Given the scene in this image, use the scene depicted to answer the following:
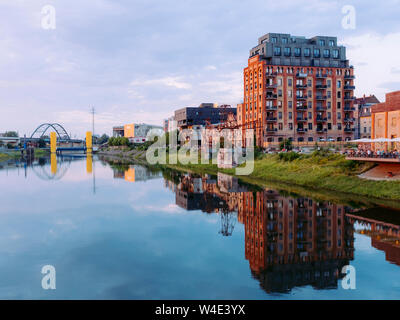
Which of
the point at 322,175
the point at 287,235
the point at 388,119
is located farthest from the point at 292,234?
the point at 388,119

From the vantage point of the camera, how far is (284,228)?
90.8 feet

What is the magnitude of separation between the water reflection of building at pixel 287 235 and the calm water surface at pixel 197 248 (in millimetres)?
75


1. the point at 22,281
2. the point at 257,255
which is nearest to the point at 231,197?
the point at 257,255

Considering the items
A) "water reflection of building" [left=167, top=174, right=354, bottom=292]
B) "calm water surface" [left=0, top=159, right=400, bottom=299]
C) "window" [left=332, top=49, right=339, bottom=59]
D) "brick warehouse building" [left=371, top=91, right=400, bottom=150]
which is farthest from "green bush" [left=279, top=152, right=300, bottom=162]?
Answer: "window" [left=332, top=49, right=339, bottom=59]

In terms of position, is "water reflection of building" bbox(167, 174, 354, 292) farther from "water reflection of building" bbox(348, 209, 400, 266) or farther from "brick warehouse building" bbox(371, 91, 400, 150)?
"brick warehouse building" bbox(371, 91, 400, 150)

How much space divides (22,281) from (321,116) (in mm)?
86839

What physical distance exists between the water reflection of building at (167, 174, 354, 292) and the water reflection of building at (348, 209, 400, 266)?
3.26 ft

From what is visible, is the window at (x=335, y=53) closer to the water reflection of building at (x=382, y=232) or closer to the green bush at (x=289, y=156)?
the green bush at (x=289, y=156)

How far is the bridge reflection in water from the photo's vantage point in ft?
60.7

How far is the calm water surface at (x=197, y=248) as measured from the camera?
1653 cm

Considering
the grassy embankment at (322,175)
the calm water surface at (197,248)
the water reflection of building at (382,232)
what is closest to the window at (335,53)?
the grassy embankment at (322,175)

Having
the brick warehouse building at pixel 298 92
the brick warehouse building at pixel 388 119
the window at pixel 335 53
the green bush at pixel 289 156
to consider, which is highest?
the window at pixel 335 53

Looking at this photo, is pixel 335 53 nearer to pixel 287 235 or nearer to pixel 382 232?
pixel 382 232

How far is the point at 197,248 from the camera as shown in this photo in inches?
894
